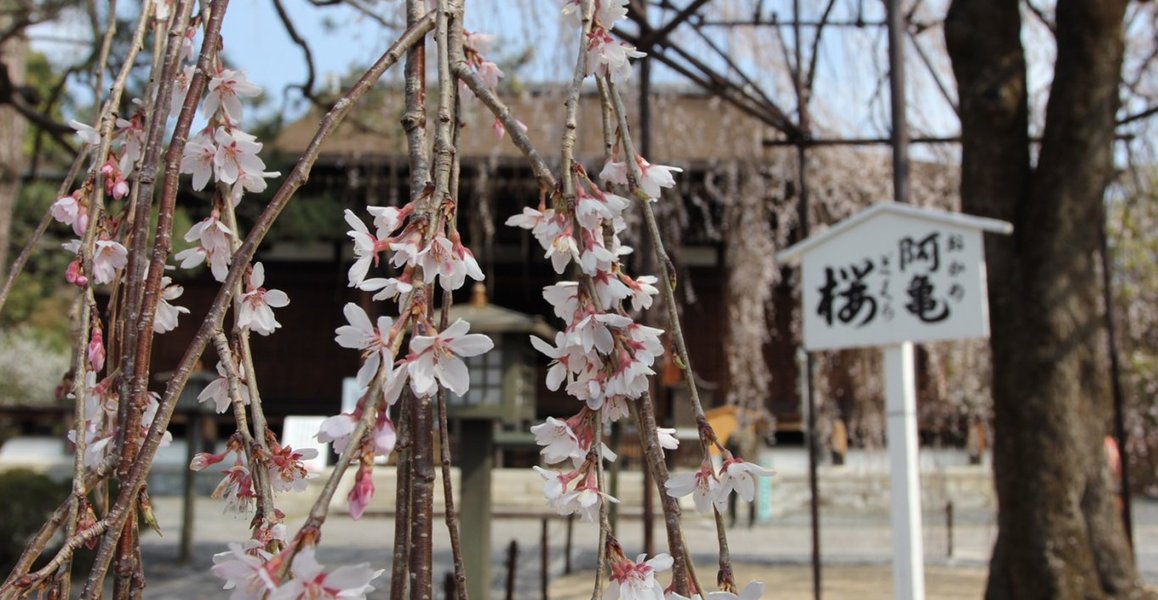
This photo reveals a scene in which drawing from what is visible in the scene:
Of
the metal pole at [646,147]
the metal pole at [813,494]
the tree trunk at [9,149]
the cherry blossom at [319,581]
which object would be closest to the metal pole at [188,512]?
the tree trunk at [9,149]

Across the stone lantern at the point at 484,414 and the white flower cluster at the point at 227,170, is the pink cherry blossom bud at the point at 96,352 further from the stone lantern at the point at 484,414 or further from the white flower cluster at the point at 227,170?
the stone lantern at the point at 484,414

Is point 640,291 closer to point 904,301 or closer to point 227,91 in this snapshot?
point 227,91

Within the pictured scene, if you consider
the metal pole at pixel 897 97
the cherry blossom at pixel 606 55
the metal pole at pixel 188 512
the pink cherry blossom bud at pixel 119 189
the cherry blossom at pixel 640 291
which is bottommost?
the metal pole at pixel 188 512

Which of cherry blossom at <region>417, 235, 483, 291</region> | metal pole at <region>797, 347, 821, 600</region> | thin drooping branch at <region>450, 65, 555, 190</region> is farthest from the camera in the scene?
metal pole at <region>797, 347, 821, 600</region>

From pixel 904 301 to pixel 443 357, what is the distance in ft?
8.70

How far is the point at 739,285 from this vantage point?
27.2 ft

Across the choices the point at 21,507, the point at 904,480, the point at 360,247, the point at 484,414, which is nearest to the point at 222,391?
the point at 360,247

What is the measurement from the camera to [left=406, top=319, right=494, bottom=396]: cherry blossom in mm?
579

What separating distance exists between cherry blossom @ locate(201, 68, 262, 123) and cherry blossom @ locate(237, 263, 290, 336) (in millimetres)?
156

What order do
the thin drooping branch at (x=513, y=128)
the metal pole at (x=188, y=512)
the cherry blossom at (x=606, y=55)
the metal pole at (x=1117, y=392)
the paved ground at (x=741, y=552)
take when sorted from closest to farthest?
the thin drooping branch at (x=513, y=128), the cherry blossom at (x=606, y=55), the metal pole at (x=1117, y=392), the paved ground at (x=741, y=552), the metal pole at (x=188, y=512)

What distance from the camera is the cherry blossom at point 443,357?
1.90 ft

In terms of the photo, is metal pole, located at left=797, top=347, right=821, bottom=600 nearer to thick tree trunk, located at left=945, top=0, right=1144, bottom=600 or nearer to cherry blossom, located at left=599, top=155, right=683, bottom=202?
thick tree trunk, located at left=945, top=0, right=1144, bottom=600

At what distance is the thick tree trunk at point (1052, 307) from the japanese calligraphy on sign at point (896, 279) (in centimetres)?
59

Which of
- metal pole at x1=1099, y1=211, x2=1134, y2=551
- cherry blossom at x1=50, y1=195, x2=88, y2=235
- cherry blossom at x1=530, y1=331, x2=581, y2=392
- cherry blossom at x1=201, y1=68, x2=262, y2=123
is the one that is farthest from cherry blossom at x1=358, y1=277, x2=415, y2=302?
metal pole at x1=1099, y1=211, x2=1134, y2=551
